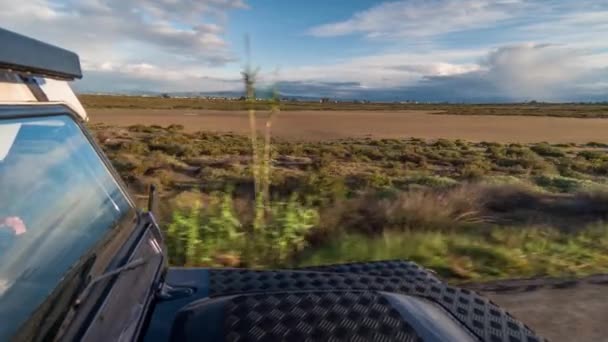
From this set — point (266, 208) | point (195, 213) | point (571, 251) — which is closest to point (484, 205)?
point (571, 251)

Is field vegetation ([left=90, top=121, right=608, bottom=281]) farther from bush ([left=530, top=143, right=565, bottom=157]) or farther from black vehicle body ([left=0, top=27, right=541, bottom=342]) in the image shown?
bush ([left=530, top=143, right=565, bottom=157])

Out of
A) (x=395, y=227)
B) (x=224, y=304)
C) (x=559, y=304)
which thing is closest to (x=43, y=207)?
(x=224, y=304)

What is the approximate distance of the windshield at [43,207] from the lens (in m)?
1.33

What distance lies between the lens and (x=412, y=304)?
1829 mm

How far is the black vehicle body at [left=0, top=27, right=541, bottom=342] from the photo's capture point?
141 cm

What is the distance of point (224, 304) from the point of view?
5.40 feet

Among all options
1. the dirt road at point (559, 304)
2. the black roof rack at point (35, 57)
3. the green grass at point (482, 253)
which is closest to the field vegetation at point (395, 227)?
the green grass at point (482, 253)

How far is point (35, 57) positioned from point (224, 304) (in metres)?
0.93

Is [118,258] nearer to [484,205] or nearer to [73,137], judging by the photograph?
[73,137]

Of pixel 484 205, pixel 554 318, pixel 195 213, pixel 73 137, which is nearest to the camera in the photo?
pixel 73 137

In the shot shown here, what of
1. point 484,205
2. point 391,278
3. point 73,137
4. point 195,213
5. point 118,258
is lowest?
point 484,205

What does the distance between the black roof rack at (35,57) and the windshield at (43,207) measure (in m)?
0.16

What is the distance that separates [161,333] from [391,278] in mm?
979

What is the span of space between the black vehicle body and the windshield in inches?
1.4
